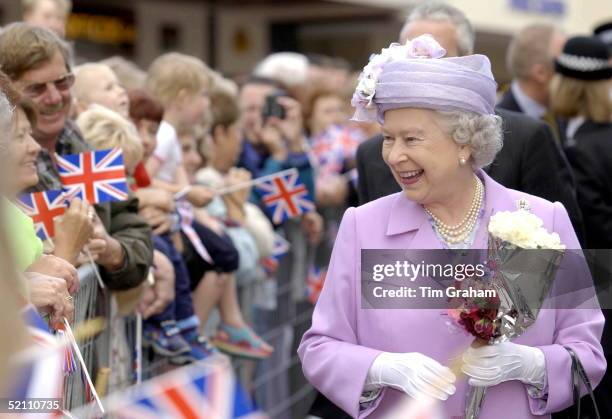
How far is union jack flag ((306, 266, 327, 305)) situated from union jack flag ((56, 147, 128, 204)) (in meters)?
4.05

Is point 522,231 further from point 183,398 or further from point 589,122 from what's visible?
point 589,122

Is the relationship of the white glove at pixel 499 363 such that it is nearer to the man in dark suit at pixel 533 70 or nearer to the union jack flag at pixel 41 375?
the union jack flag at pixel 41 375

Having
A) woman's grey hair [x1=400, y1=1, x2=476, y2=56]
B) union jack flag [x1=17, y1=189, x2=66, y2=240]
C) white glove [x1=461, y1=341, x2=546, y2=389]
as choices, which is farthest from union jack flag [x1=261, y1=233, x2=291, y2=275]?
white glove [x1=461, y1=341, x2=546, y2=389]

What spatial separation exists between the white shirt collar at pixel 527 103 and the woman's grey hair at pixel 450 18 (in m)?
2.32

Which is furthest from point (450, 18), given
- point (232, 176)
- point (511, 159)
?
point (232, 176)

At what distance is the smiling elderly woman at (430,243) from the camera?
3668 millimetres

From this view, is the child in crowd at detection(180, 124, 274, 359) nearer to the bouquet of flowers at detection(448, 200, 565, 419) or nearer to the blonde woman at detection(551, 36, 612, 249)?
the blonde woman at detection(551, 36, 612, 249)

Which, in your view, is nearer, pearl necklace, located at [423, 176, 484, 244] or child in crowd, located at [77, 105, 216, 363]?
pearl necklace, located at [423, 176, 484, 244]

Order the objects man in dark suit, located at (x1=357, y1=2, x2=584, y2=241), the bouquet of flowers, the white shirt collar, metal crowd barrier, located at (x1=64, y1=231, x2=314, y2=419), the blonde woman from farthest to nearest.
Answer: the white shirt collar
the blonde woman
man in dark suit, located at (x1=357, y1=2, x2=584, y2=241)
metal crowd barrier, located at (x1=64, y1=231, x2=314, y2=419)
the bouquet of flowers

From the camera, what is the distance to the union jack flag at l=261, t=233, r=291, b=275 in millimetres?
8234

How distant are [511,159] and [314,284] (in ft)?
15.4

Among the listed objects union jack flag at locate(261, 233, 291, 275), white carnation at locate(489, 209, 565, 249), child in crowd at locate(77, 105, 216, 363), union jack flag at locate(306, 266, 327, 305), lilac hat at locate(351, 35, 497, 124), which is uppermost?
lilac hat at locate(351, 35, 497, 124)

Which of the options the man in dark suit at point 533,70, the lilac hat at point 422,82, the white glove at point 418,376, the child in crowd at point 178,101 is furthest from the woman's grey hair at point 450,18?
the man in dark suit at point 533,70

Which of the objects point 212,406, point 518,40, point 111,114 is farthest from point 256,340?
point 212,406
